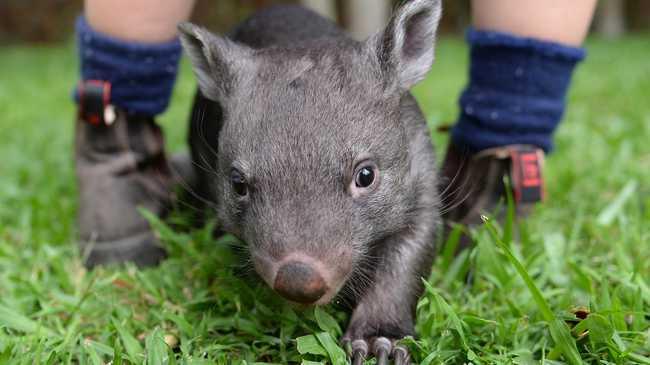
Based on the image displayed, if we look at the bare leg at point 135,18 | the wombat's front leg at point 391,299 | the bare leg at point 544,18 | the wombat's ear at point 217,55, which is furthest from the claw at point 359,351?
Result: the bare leg at point 135,18

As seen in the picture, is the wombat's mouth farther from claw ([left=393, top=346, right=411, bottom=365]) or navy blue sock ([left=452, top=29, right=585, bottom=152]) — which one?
navy blue sock ([left=452, top=29, right=585, bottom=152])

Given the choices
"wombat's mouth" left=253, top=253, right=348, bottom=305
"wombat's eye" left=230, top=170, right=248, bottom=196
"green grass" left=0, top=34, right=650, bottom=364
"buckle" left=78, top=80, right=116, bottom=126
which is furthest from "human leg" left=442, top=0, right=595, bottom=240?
"buckle" left=78, top=80, right=116, bottom=126

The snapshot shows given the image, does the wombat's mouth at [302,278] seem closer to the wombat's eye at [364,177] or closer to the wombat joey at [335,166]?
the wombat joey at [335,166]

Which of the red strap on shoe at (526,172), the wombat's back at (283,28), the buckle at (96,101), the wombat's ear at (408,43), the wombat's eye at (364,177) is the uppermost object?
the wombat's ear at (408,43)

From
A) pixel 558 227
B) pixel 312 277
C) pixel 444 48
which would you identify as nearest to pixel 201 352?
pixel 312 277

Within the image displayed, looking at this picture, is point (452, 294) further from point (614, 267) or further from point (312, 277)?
point (312, 277)
